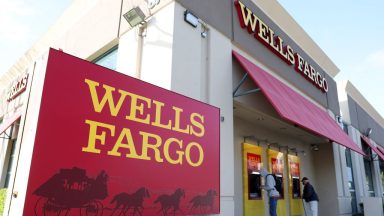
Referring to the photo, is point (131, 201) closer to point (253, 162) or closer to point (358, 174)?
point (253, 162)

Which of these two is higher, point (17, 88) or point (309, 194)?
point (17, 88)

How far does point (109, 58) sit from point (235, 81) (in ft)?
11.9

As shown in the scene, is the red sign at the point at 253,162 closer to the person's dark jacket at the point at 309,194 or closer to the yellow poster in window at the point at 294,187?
the person's dark jacket at the point at 309,194

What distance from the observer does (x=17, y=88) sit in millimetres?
11992

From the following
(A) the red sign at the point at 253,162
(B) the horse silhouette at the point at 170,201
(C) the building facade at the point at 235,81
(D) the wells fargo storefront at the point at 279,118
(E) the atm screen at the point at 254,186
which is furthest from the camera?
(A) the red sign at the point at 253,162

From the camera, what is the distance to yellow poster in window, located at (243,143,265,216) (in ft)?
27.9

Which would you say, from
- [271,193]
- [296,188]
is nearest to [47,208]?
[271,193]

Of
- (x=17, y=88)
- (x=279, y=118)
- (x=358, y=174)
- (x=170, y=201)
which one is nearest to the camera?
(x=170, y=201)

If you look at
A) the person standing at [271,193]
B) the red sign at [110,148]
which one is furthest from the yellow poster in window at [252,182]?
the red sign at [110,148]

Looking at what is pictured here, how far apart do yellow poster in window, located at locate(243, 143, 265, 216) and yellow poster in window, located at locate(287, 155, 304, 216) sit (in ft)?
7.44

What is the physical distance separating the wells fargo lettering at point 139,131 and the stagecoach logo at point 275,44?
459 cm

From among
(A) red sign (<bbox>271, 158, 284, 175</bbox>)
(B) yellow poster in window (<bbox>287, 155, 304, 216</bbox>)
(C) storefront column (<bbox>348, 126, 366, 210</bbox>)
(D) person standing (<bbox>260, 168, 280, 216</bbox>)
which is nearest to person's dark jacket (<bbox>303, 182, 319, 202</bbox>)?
(B) yellow poster in window (<bbox>287, 155, 304, 216</bbox>)

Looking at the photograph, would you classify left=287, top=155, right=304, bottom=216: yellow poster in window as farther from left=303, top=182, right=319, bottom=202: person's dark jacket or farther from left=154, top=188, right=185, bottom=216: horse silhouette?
left=154, top=188, right=185, bottom=216: horse silhouette

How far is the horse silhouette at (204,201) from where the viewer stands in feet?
14.6
